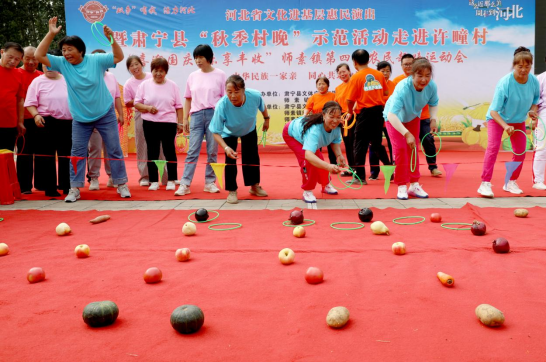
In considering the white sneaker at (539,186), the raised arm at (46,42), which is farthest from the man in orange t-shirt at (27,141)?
the white sneaker at (539,186)

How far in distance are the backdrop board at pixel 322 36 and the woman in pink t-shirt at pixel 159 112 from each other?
5.24m

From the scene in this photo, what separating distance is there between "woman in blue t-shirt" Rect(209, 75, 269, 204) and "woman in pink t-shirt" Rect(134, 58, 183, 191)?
3.45ft

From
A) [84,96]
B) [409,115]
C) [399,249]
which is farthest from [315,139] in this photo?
[84,96]

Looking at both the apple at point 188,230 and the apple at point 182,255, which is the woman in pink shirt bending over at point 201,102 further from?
the apple at point 182,255

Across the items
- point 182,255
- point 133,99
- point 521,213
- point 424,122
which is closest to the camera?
point 182,255

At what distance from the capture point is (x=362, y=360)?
1754 millimetres

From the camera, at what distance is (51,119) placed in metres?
5.70

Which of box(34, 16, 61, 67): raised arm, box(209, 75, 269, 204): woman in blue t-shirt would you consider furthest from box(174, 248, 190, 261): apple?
box(34, 16, 61, 67): raised arm

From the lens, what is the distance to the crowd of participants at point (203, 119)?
16.5 ft

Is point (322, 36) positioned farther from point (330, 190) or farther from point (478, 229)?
point (478, 229)

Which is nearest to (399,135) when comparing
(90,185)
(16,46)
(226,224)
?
(226,224)

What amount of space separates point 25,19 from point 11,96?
1631cm

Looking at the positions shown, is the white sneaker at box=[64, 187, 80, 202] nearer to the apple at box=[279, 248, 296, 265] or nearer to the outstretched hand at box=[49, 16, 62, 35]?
the outstretched hand at box=[49, 16, 62, 35]

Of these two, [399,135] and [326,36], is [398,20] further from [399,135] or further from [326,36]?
[399,135]
